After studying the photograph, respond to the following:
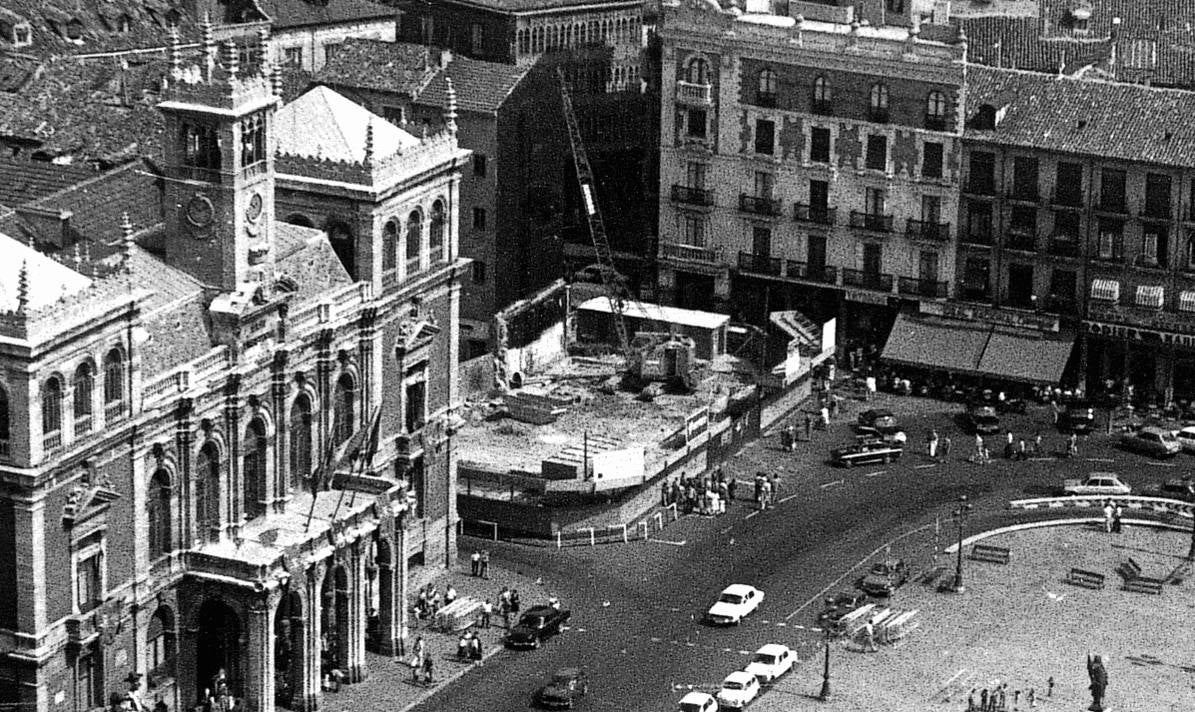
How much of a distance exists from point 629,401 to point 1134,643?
41.5m

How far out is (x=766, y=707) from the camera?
150000mm

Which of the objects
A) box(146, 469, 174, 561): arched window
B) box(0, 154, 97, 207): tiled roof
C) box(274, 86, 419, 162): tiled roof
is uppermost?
box(274, 86, 419, 162): tiled roof

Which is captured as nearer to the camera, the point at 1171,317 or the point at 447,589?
the point at 447,589

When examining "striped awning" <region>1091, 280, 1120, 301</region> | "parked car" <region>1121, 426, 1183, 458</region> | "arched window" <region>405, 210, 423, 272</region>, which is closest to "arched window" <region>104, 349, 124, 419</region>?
"arched window" <region>405, 210, 423, 272</region>

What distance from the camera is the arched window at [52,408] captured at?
13188 centimetres

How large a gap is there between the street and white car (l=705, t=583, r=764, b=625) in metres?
0.51

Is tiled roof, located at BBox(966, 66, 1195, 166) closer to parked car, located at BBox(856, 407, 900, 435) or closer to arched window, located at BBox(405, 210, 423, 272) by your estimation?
parked car, located at BBox(856, 407, 900, 435)

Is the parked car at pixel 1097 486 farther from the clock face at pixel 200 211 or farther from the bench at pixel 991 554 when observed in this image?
the clock face at pixel 200 211

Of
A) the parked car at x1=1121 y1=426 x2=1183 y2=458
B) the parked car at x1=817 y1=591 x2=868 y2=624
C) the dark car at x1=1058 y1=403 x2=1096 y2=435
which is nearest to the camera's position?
the parked car at x1=817 y1=591 x2=868 y2=624

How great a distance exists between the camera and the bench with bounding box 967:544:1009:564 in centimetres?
17138

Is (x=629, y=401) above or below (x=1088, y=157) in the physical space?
below

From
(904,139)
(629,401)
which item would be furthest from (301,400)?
(904,139)

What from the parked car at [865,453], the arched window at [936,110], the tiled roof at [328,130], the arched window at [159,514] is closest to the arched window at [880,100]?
the arched window at [936,110]

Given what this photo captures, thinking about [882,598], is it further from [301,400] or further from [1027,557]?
[301,400]
